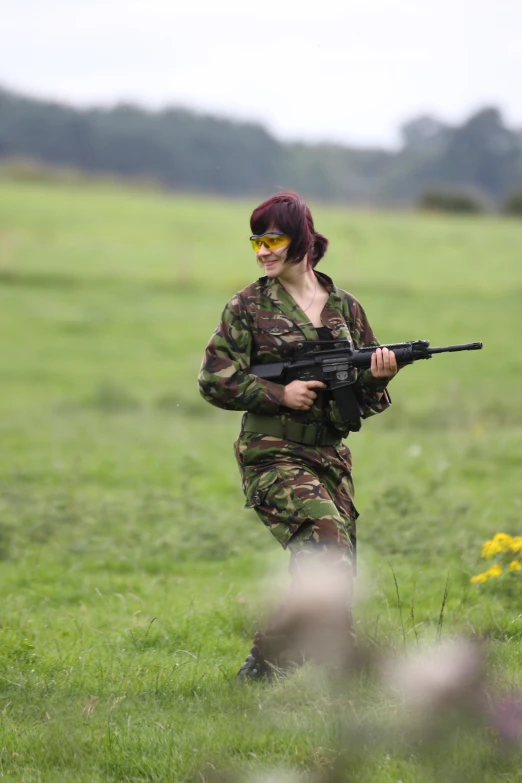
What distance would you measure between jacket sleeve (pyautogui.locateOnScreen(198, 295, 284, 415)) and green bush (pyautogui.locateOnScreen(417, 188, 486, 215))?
196 ft

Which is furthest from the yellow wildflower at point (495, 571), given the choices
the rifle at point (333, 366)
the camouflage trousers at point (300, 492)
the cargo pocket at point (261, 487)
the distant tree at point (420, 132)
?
the distant tree at point (420, 132)

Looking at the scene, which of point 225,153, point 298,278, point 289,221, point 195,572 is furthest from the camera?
point 225,153

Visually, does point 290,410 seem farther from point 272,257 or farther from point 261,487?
point 272,257

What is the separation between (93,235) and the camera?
44969 mm

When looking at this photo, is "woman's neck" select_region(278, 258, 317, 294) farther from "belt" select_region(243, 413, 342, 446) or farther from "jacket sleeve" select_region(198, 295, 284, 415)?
"belt" select_region(243, 413, 342, 446)

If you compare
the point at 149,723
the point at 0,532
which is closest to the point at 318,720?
the point at 149,723

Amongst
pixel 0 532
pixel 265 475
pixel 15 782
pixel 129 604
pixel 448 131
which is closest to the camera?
pixel 15 782

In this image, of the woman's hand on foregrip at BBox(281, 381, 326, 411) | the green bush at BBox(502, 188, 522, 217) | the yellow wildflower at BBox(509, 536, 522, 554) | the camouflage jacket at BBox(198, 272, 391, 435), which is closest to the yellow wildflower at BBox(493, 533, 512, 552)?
the yellow wildflower at BBox(509, 536, 522, 554)

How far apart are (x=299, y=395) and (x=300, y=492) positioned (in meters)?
0.44

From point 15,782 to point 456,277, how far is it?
37.1 m

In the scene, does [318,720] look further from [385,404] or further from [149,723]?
[385,404]

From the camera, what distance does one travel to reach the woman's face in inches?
209

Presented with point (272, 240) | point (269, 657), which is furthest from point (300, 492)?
point (272, 240)

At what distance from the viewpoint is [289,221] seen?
17.3ft
